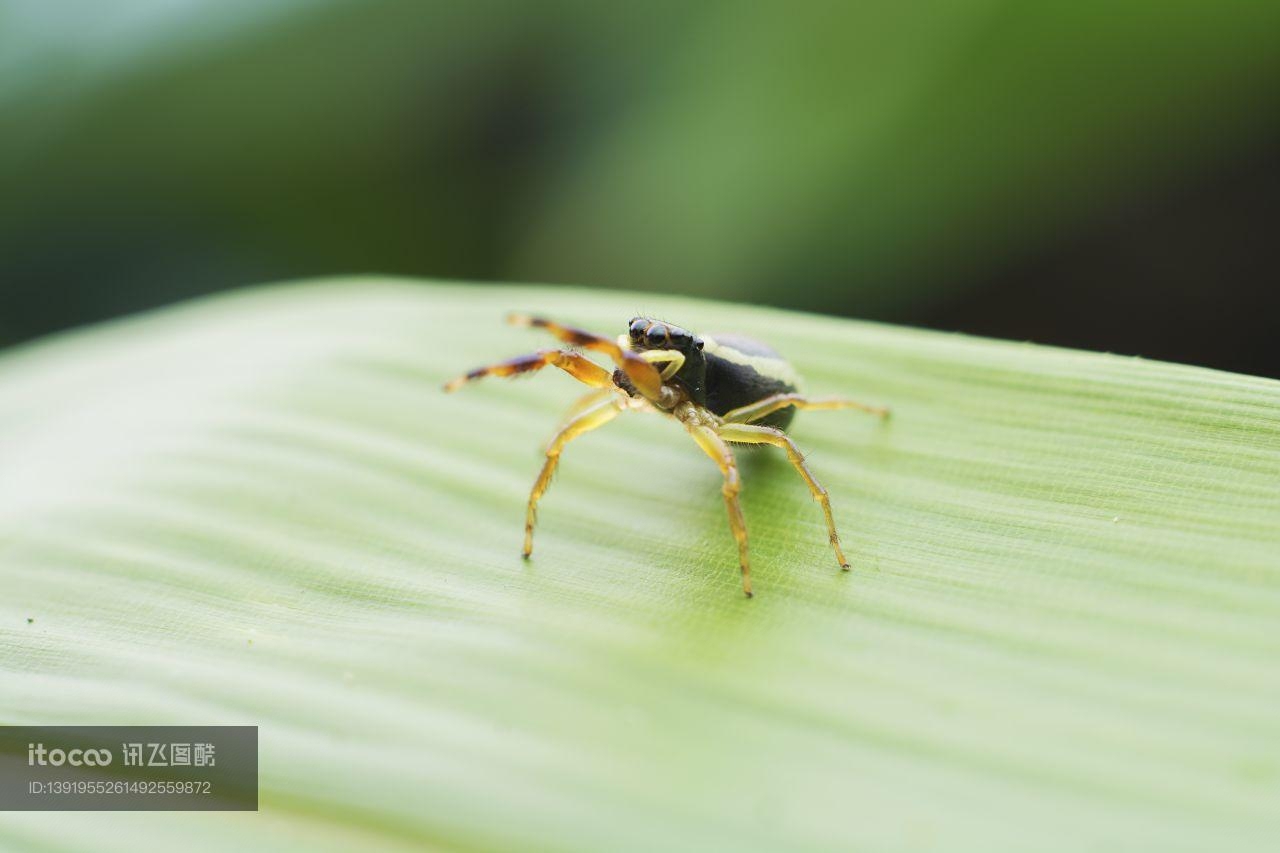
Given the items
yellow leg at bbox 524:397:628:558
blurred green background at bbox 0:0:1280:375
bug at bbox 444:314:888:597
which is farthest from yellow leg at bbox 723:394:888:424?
blurred green background at bbox 0:0:1280:375

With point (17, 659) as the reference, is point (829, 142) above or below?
above

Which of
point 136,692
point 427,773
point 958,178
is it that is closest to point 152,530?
point 136,692

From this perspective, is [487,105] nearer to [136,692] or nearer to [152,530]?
[152,530]

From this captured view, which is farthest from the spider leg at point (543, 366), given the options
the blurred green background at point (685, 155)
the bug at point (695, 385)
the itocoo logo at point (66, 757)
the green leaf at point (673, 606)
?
the blurred green background at point (685, 155)

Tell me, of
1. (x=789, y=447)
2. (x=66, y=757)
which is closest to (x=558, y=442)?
(x=789, y=447)

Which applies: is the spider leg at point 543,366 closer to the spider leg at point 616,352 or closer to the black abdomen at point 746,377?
the spider leg at point 616,352
